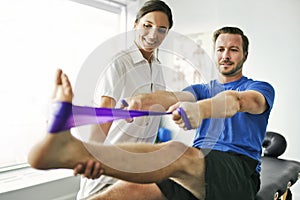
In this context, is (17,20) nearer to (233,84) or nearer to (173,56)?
(173,56)

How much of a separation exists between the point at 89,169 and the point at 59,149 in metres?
0.09

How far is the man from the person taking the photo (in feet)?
2.67

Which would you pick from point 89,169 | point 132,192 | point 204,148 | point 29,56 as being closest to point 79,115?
point 89,169

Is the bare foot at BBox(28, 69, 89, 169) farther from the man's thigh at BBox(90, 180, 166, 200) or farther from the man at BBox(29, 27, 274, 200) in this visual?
the man's thigh at BBox(90, 180, 166, 200)

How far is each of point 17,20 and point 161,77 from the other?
1.22m

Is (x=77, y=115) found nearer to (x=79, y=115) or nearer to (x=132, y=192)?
(x=79, y=115)

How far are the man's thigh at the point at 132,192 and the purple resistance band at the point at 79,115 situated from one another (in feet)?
1.04

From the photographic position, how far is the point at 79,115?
33.4 inches

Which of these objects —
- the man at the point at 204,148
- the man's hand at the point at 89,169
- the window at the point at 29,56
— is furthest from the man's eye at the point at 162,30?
the window at the point at 29,56

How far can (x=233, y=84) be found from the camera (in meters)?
1.50

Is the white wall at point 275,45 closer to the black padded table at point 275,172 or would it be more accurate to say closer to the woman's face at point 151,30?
the black padded table at point 275,172

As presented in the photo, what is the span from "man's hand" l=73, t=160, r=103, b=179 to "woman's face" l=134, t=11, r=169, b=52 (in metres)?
0.58

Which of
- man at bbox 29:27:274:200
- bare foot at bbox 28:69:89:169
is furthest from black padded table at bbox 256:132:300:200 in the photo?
bare foot at bbox 28:69:89:169

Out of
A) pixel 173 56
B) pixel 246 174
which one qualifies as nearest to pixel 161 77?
pixel 173 56
